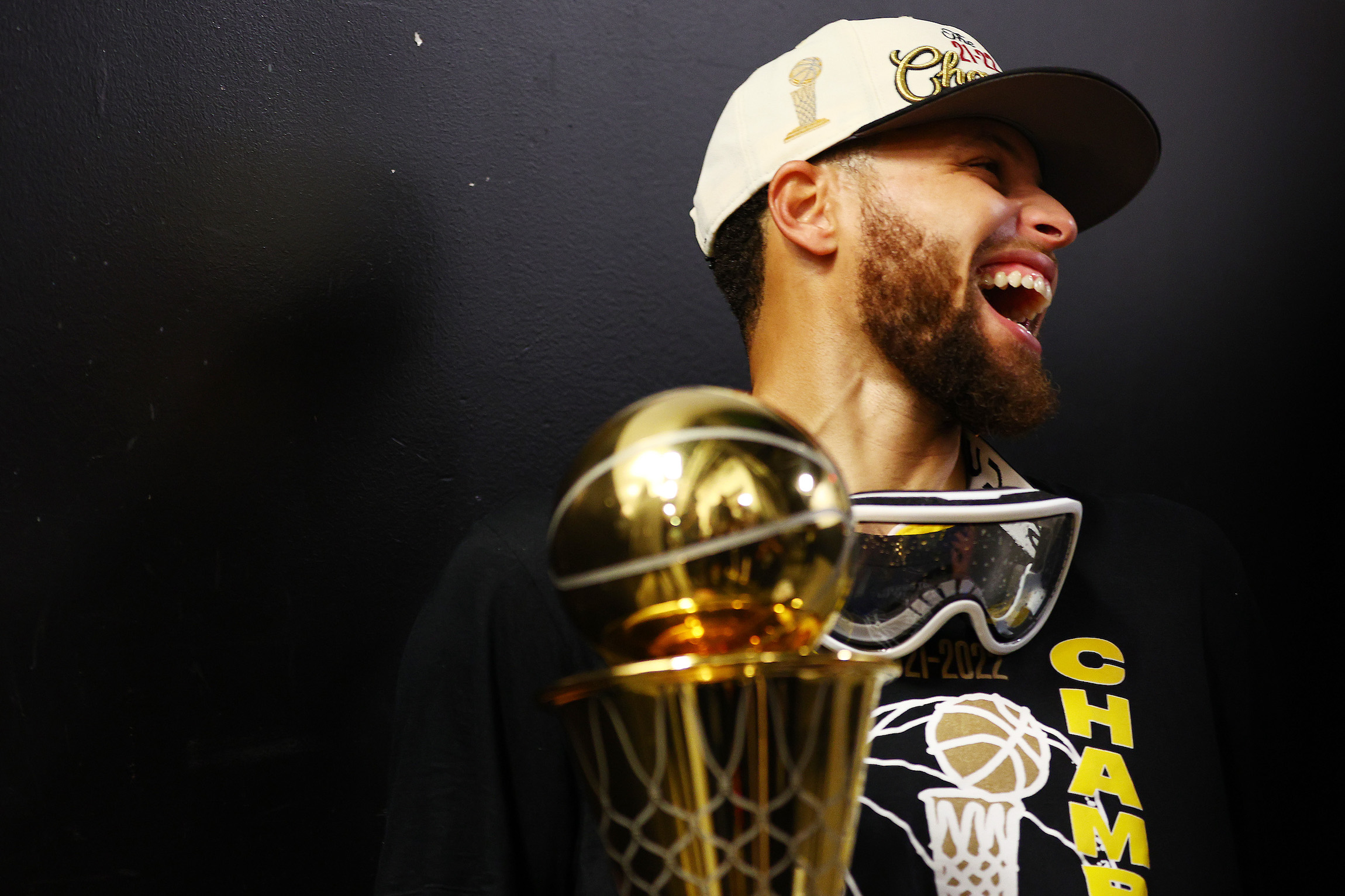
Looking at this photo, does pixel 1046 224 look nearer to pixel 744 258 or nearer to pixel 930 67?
pixel 930 67

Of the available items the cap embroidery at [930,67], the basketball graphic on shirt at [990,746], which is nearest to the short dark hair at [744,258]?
the cap embroidery at [930,67]

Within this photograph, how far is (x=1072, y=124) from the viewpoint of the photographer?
123 centimetres

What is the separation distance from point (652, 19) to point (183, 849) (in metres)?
1.08

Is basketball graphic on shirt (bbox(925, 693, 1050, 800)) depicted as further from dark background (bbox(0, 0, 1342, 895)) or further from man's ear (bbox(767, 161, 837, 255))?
dark background (bbox(0, 0, 1342, 895))

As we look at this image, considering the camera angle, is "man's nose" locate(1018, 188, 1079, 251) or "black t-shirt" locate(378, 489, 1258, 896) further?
"man's nose" locate(1018, 188, 1079, 251)

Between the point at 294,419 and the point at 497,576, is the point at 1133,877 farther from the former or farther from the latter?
the point at 294,419

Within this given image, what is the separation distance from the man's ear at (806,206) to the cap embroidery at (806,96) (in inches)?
1.3

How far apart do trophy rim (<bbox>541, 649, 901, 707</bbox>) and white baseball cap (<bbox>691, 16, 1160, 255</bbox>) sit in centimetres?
69

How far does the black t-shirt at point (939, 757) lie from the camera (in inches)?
37.2

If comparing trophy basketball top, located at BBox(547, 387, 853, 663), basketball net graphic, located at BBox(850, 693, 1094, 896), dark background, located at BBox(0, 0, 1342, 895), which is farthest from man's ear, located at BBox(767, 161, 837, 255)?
trophy basketball top, located at BBox(547, 387, 853, 663)

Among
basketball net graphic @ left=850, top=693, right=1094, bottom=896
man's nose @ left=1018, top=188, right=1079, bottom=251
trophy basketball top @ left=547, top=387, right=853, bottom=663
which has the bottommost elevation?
basketball net graphic @ left=850, top=693, right=1094, bottom=896

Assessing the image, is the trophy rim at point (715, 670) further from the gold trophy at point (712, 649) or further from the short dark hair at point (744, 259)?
the short dark hair at point (744, 259)

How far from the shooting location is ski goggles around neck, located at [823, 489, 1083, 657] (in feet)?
3.16

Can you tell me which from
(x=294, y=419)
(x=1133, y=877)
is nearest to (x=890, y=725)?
(x=1133, y=877)
